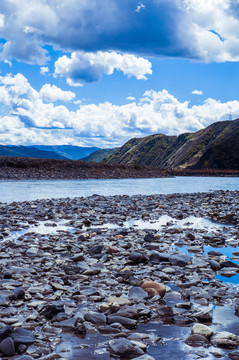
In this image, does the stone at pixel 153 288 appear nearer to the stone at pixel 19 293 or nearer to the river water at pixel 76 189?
the stone at pixel 19 293

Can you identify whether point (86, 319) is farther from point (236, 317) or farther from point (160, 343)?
point (236, 317)

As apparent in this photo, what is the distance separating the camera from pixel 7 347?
3605 mm

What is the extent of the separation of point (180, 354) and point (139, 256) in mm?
3562

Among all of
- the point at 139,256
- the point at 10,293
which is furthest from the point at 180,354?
the point at 139,256

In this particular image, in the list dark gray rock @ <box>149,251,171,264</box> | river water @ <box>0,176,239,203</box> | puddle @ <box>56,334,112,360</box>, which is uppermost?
river water @ <box>0,176,239,203</box>

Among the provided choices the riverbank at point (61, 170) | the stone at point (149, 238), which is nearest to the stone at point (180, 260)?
the stone at point (149, 238)

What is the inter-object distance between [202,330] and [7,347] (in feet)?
7.24

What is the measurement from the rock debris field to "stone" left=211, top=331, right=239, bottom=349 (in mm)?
11

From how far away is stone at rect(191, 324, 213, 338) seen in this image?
4.04 meters

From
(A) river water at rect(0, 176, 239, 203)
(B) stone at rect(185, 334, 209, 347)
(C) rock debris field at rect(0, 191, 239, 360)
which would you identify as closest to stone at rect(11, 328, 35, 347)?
(C) rock debris field at rect(0, 191, 239, 360)

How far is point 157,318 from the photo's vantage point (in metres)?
4.57

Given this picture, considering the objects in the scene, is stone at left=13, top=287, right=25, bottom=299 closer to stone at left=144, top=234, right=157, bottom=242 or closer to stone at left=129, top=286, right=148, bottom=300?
stone at left=129, top=286, right=148, bottom=300

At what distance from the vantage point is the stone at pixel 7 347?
357cm

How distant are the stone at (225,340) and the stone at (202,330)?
62 millimetres
